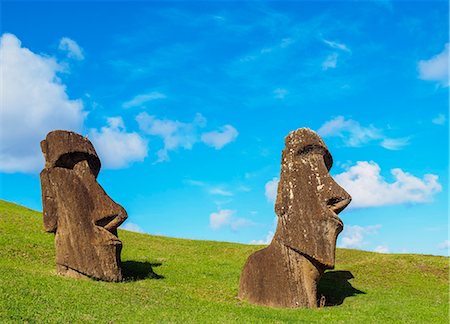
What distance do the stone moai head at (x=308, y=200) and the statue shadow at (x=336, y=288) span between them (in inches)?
119

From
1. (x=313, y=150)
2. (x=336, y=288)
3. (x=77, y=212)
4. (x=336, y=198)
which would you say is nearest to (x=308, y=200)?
(x=336, y=198)

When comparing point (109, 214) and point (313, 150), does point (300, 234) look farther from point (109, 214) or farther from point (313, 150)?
point (109, 214)

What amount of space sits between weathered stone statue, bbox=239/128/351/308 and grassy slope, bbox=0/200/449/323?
98 cm

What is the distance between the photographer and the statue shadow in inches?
975

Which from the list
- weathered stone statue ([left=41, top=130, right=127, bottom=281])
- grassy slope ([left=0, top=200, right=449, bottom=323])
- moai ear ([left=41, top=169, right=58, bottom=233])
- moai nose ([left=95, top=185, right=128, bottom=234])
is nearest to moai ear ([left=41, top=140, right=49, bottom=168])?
weathered stone statue ([left=41, top=130, right=127, bottom=281])

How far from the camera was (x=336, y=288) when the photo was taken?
90.8ft

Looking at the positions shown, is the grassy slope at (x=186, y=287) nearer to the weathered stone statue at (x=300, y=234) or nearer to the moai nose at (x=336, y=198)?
the weathered stone statue at (x=300, y=234)

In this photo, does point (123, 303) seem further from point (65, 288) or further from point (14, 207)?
point (14, 207)

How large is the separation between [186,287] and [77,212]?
6.68 m

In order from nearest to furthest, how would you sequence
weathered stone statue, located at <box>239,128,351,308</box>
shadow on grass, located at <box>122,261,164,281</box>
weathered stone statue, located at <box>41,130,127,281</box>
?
weathered stone statue, located at <box>239,128,351,308</box> < weathered stone statue, located at <box>41,130,127,281</box> < shadow on grass, located at <box>122,261,164,281</box>

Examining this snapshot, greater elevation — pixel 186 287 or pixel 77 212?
pixel 77 212

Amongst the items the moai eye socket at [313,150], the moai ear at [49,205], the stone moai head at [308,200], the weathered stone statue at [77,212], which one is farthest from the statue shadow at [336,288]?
the moai ear at [49,205]

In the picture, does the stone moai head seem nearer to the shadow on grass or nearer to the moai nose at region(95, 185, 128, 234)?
the moai nose at region(95, 185, 128, 234)

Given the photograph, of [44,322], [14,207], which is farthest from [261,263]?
[14,207]
